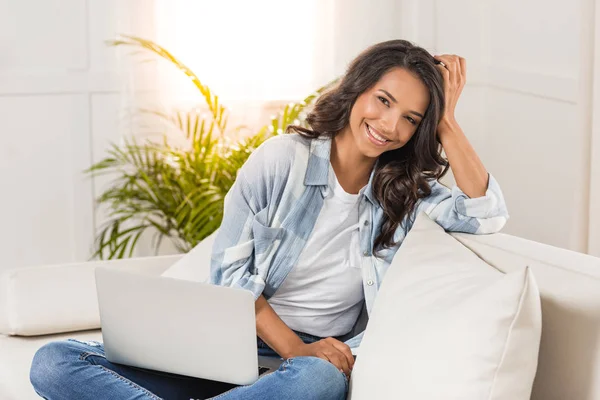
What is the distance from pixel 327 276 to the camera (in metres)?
2.00

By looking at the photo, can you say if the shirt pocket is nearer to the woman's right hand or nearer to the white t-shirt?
the white t-shirt

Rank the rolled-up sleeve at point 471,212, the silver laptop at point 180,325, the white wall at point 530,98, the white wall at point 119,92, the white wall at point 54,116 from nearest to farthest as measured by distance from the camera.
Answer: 1. the silver laptop at point 180,325
2. the rolled-up sleeve at point 471,212
3. the white wall at point 530,98
4. the white wall at point 119,92
5. the white wall at point 54,116

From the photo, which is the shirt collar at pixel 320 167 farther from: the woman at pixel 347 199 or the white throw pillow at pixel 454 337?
the white throw pillow at pixel 454 337

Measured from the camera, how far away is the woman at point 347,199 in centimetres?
193

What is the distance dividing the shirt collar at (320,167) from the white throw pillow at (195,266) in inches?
17.8

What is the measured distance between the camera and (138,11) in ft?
11.9

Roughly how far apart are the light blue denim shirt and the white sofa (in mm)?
77

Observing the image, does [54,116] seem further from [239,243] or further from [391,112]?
[391,112]

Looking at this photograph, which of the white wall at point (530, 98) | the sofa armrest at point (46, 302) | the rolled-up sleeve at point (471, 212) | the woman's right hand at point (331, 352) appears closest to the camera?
the woman's right hand at point (331, 352)

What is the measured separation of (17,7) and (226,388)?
2.22m

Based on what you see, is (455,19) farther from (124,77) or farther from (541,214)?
(124,77)

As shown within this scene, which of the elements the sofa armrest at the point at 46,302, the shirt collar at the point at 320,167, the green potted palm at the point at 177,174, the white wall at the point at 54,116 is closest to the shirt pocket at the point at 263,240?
the shirt collar at the point at 320,167

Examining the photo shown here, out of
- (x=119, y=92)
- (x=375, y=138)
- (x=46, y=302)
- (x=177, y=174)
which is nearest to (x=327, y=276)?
(x=375, y=138)

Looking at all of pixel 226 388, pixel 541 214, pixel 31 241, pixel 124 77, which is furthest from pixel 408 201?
pixel 31 241
